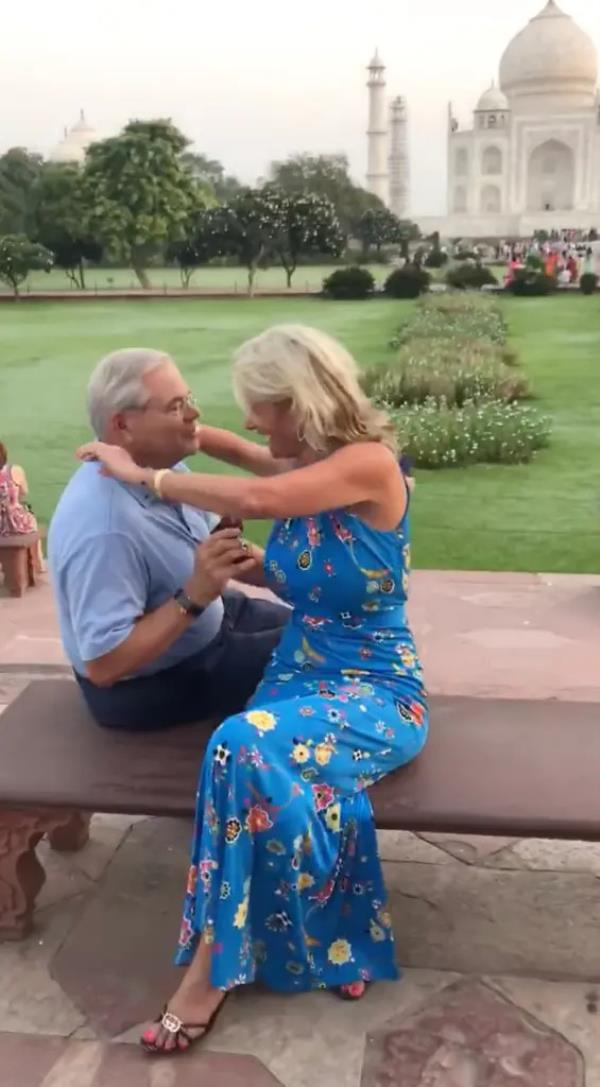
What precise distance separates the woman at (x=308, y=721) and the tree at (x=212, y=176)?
18.6 metres

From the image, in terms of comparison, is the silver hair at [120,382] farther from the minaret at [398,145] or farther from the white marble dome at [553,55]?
the minaret at [398,145]

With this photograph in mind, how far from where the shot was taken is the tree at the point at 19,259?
15828 mm

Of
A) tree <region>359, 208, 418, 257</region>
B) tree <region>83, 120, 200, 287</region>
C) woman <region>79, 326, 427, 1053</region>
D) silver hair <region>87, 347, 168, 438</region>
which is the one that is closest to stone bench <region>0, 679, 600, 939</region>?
woman <region>79, 326, 427, 1053</region>

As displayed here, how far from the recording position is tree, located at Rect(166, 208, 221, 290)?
17156 mm

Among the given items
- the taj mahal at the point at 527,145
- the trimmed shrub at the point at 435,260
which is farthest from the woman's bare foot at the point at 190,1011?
the taj mahal at the point at 527,145

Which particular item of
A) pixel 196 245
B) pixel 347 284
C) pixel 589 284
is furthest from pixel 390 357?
pixel 589 284

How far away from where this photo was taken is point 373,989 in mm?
2363

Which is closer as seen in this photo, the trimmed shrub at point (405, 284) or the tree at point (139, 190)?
the tree at point (139, 190)

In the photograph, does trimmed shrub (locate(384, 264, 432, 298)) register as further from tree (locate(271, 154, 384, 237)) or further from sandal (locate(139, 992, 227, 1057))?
sandal (locate(139, 992, 227, 1057))

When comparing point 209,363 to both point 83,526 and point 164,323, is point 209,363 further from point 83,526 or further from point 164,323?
point 83,526

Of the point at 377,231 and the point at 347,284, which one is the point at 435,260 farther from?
the point at 347,284

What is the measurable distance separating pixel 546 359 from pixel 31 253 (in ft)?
25.6

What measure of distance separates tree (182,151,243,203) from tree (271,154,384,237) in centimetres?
86

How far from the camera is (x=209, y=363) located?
468 inches
